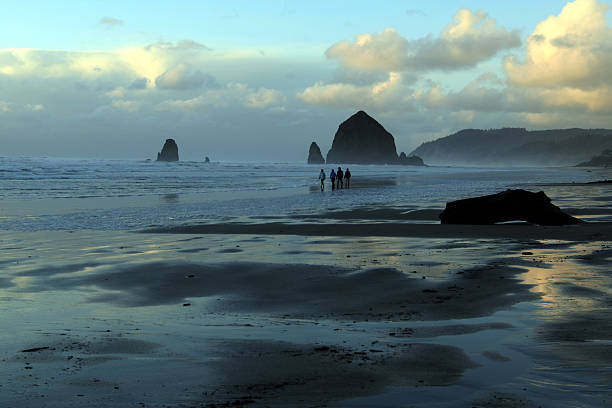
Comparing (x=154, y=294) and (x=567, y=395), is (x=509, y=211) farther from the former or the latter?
(x=567, y=395)

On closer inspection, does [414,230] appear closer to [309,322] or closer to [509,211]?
[509,211]

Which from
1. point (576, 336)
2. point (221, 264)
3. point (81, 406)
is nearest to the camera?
point (81, 406)

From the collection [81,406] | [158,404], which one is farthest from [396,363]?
[81,406]

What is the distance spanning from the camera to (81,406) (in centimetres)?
356

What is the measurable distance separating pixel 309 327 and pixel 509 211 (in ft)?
40.5

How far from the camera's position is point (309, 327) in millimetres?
5691

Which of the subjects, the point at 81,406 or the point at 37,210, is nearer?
the point at 81,406

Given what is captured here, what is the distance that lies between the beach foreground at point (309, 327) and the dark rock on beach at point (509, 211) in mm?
4519

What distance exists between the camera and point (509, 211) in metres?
16.5

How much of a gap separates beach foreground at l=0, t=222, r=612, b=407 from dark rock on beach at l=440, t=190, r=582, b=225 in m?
4.52

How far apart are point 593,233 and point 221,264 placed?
9.04 m

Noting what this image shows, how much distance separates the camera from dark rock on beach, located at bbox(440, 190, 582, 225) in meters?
16.0

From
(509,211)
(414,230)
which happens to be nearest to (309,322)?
(414,230)

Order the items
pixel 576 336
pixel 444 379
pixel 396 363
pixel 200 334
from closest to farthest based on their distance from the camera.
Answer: pixel 444 379, pixel 396 363, pixel 576 336, pixel 200 334
